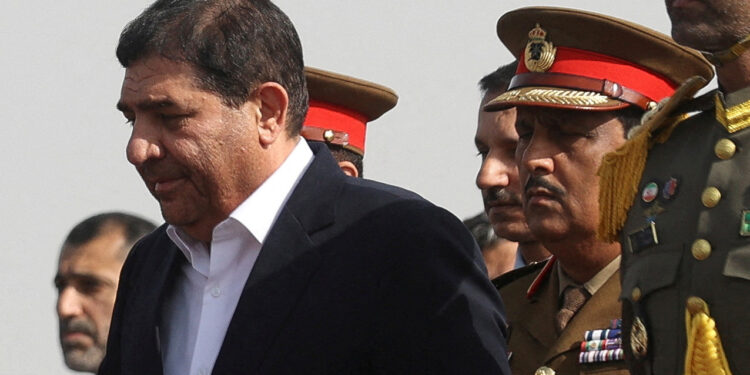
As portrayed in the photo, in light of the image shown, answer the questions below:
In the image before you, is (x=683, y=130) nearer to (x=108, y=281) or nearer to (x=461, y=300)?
(x=461, y=300)

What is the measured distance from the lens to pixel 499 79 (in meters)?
5.46

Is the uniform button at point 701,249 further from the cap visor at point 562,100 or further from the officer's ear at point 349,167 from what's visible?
the officer's ear at point 349,167

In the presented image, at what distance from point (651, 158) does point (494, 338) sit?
0.57 metres

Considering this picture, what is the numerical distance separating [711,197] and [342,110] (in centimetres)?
281

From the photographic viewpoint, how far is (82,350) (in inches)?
237

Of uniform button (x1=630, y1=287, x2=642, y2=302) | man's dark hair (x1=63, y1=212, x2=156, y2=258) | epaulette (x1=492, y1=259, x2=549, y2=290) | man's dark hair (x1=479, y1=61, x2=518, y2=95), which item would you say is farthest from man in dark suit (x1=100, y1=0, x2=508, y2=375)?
man's dark hair (x1=63, y1=212, x2=156, y2=258)

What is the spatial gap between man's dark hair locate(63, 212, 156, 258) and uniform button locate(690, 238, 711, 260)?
3507mm

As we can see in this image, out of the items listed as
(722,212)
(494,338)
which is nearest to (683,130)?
(722,212)

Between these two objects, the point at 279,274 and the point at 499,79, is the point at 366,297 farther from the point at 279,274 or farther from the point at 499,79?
the point at 499,79

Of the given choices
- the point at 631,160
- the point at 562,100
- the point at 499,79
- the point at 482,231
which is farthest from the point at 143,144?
the point at 482,231

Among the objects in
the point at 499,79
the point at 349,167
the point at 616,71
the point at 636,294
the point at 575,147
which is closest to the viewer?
the point at 636,294

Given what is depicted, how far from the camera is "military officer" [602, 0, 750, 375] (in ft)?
10.1

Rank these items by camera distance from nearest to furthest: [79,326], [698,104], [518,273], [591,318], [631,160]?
[698,104]
[631,160]
[591,318]
[518,273]
[79,326]

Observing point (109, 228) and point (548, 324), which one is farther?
point (109, 228)
